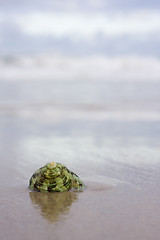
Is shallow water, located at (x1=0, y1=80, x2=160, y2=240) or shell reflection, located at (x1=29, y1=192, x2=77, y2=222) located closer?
shallow water, located at (x1=0, y1=80, x2=160, y2=240)

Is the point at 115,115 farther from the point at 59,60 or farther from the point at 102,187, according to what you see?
the point at 59,60

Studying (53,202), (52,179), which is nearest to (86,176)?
(52,179)

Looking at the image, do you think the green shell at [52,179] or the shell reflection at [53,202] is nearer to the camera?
the shell reflection at [53,202]

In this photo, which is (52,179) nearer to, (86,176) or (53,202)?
(53,202)

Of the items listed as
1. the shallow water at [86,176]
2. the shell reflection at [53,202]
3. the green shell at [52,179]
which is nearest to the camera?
the shallow water at [86,176]

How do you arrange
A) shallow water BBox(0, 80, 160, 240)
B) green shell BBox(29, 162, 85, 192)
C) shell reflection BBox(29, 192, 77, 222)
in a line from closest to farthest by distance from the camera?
1. shallow water BBox(0, 80, 160, 240)
2. shell reflection BBox(29, 192, 77, 222)
3. green shell BBox(29, 162, 85, 192)

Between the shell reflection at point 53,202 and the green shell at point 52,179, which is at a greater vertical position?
the green shell at point 52,179

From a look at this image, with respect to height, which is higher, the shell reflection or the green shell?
the green shell
